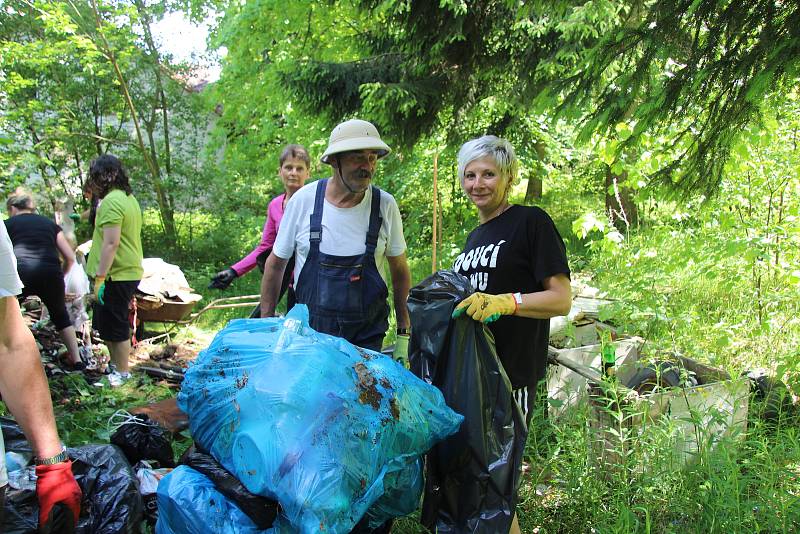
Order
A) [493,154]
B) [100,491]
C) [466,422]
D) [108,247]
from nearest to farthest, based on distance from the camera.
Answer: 1. [466,422]
2. [100,491]
3. [493,154]
4. [108,247]

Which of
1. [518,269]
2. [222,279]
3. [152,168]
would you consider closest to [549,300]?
[518,269]

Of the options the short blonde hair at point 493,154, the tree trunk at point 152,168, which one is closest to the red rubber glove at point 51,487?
the short blonde hair at point 493,154

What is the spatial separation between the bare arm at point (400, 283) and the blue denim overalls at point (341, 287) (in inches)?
8.6

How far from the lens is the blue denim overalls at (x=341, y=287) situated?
2607mm

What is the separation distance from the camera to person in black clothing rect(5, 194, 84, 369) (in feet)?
15.3

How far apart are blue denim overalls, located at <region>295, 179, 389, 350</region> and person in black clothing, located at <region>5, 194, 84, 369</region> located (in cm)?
323

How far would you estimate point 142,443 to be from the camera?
106 inches

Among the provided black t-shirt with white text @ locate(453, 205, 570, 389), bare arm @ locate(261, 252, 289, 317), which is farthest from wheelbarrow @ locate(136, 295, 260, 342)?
black t-shirt with white text @ locate(453, 205, 570, 389)

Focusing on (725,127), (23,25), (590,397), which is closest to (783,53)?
(725,127)

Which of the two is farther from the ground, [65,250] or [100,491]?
[65,250]

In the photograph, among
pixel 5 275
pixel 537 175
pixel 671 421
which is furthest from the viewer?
pixel 537 175

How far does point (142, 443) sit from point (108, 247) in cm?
232

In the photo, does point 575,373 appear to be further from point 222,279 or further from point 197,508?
point 197,508

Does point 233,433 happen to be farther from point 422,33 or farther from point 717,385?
point 422,33
